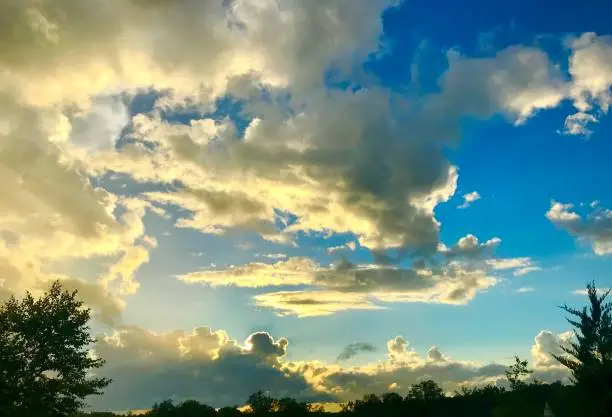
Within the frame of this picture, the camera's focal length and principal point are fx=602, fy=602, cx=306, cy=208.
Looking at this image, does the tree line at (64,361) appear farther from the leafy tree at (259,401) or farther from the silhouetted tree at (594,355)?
the leafy tree at (259,401)

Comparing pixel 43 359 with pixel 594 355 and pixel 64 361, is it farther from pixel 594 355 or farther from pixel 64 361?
pixel 594 355

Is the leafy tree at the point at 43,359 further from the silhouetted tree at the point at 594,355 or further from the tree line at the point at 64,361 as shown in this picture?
the silhouetted tree at the point at 594,355

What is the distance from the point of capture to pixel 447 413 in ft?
352

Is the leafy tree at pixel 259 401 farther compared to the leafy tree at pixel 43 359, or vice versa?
the leafy tree at pixel 259 401

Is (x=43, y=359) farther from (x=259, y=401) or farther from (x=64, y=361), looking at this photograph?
(x=259, y=401)

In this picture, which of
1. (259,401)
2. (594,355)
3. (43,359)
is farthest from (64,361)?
(259,401)

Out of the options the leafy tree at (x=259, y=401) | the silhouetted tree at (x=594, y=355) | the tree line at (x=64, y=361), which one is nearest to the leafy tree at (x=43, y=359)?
the tree line at (x=64, y=361)

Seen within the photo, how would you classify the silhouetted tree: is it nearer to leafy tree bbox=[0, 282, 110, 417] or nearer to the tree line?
the tree line

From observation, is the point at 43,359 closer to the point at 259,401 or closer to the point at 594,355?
the point at 594,355

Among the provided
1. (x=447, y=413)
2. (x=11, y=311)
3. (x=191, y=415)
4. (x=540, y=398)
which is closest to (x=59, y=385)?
(x=11, y=311)

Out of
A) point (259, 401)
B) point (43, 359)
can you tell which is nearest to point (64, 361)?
point (43, 359)

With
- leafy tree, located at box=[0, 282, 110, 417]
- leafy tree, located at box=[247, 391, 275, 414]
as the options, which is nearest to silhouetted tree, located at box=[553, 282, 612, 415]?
leafy tree, located at box=[0, 282, 110, 417]

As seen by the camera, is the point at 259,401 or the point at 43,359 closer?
the point at 43,359

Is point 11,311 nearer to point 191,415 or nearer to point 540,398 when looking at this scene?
point 540,398
